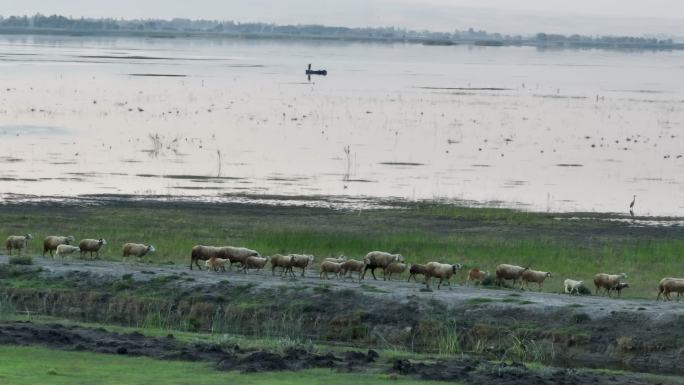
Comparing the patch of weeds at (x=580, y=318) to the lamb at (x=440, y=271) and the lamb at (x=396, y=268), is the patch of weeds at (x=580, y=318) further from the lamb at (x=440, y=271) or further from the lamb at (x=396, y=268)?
the lamb at (x=396, y=268)

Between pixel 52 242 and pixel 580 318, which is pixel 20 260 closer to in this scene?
pixel 52 242

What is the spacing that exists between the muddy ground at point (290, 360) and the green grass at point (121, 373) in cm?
41

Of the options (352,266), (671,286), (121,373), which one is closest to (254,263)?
(352,266)

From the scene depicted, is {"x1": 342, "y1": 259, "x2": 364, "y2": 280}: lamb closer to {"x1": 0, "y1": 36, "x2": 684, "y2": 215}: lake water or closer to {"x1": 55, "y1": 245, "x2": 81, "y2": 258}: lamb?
{"x1": 55, "y1": 245, "x2": 81, "y2": 258}: lamb

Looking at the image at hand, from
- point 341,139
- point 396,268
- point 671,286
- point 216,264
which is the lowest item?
→ point 341,139

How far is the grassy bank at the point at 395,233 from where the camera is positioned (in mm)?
37844

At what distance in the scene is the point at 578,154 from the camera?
78.7 metres

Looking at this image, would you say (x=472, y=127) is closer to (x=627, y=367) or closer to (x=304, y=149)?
(x=304, y=149)

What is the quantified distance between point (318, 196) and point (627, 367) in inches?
1152

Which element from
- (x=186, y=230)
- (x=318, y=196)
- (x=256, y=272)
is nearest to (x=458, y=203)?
(x=318, y=196)

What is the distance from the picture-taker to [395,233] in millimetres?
43562

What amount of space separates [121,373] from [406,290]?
1081cm

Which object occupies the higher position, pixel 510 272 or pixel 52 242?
pixel 510 272

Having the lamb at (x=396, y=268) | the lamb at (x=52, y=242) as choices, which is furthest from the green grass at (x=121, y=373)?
the lamb at (x=52, y=242)
